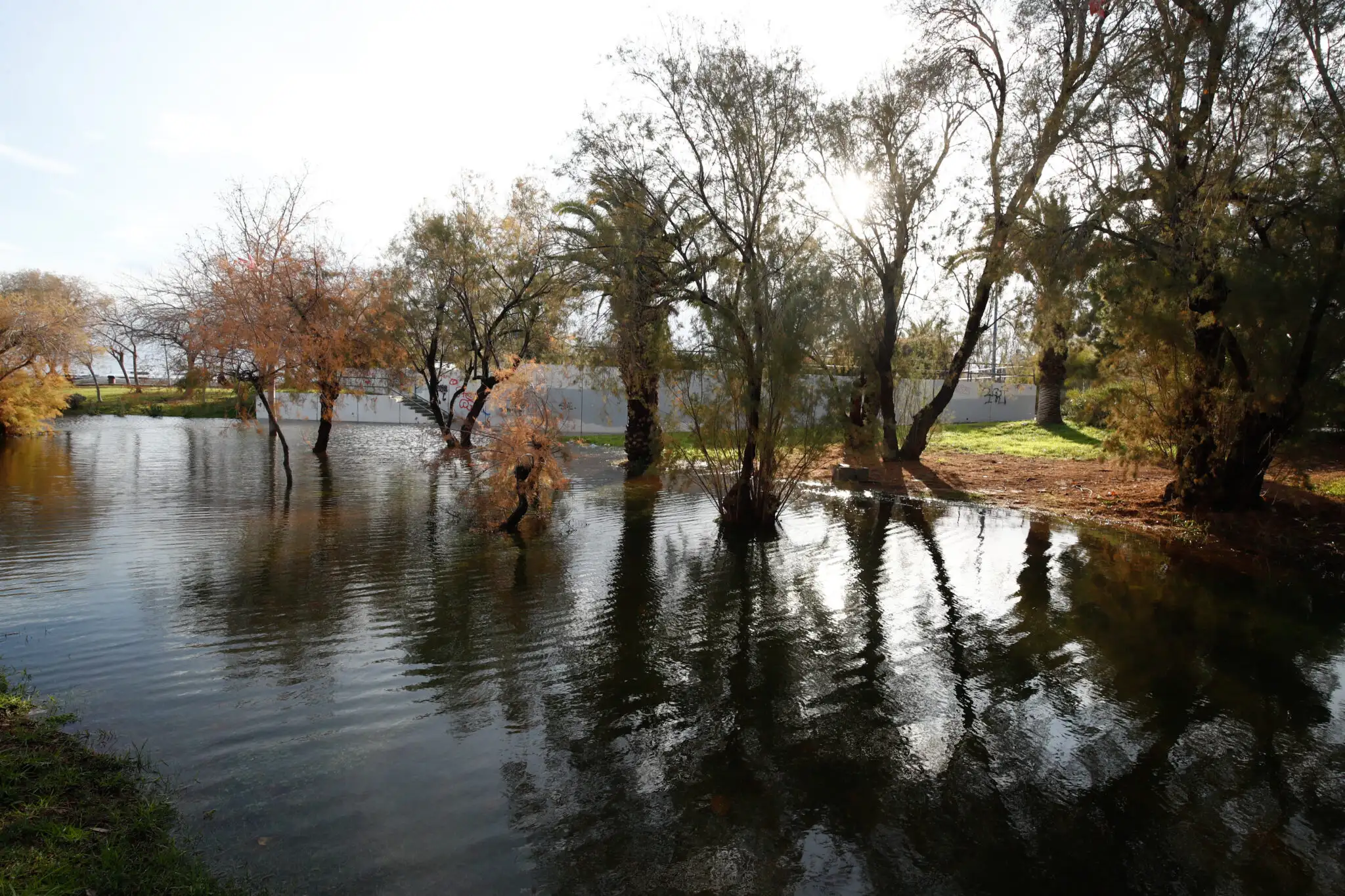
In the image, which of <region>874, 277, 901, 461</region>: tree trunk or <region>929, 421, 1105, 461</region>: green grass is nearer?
Result: <region>874, 277, 901, 461</region>: tree trunk

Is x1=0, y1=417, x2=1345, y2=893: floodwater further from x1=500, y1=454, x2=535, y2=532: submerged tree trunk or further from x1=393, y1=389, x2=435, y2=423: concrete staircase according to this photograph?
x1=393, y1=389, x2=435, y2=423: concrete staircase

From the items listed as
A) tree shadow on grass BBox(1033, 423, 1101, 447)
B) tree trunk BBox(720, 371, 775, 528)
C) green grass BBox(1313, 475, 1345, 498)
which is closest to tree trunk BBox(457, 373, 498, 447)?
tree trunk BBox(720, 371, 775, 528)

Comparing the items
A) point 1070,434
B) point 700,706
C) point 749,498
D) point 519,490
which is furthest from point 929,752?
point 1070,434

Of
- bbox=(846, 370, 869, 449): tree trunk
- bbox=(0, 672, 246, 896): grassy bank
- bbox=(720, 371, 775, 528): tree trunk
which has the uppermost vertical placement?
bbox=(846, 370, 869, 449): tree trunk

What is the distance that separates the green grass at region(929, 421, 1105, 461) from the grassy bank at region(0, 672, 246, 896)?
22.6 meters

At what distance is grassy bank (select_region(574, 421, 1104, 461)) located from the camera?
2294cm

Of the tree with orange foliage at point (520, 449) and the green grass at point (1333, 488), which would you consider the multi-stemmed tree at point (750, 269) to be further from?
the green grass at point (1333, 488)

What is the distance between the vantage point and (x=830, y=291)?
38.7ft

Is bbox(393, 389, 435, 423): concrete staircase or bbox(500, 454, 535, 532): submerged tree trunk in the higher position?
bbox(393, 389, 435, 423): concrete staircase

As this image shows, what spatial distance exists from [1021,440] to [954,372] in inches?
302

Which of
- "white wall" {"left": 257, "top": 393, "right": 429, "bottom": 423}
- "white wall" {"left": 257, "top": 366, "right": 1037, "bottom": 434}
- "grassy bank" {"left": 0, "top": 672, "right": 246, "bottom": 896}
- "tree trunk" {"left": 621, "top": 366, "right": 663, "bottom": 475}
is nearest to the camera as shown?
"grassy bank" {"left": 0, "top": 672, "right": 246, "bottom": 896}

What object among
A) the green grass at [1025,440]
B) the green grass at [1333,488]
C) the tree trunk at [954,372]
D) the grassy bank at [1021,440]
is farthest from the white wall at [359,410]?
the green grass at [1333,488]

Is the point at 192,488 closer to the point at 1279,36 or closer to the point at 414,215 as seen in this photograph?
the point at 414,215

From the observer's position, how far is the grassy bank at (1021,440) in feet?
75.3
